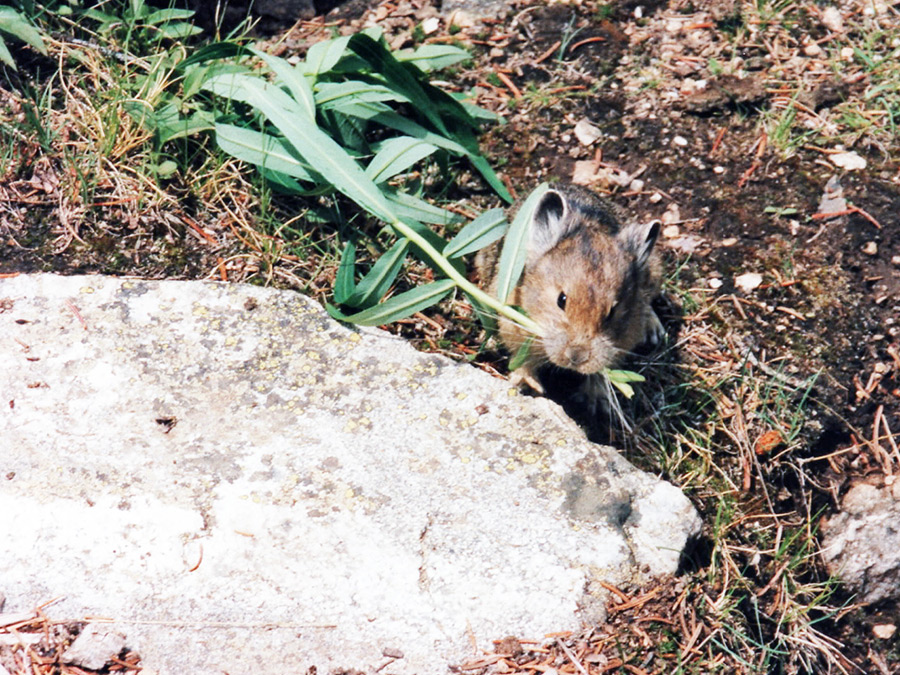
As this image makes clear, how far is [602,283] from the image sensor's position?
15.8 ft

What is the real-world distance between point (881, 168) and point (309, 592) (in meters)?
4.35

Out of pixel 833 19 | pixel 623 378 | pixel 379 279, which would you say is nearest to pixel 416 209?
pixel 379 279

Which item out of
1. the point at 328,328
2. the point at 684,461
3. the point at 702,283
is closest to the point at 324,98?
the point at 328,328

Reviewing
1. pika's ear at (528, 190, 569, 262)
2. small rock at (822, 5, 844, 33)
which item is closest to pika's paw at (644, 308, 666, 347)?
pika's ear at (528, 190, 569, 262)

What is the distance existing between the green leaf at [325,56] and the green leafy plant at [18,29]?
59.2 inches

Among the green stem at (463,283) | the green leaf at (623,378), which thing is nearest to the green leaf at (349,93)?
the green stem at (463,283)

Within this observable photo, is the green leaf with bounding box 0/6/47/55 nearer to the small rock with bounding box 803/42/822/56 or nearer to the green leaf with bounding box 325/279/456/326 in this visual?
the green leaf with bounding box 325/279/456/326

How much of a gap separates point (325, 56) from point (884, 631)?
4.24 meters

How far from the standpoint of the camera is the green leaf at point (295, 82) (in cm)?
509

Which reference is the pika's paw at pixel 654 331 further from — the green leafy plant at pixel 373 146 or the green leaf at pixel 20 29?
the green leaf at pixel 20 29

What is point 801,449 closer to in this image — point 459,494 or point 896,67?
point 459,494

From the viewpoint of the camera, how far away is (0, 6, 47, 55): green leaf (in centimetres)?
529

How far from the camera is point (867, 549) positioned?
15.0ft

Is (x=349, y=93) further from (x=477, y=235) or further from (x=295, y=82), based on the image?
(x=477, y=235)
